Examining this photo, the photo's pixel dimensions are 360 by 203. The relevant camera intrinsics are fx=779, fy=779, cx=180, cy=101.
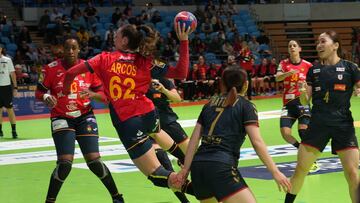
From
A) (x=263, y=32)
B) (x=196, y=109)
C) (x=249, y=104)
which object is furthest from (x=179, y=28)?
(x=263, y=32)

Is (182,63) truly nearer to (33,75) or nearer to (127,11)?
(33,75)

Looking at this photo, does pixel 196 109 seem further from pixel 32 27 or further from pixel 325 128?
pixel 325 128

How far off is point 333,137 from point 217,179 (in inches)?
97.7

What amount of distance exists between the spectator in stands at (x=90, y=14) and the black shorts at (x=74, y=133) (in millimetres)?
21290

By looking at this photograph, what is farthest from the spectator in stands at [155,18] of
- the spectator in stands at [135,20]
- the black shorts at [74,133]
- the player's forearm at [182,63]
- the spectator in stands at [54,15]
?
the player's forearm at [182,63]

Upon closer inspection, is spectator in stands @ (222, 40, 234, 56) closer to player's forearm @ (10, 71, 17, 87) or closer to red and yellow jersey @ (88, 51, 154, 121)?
player's forearm @ (10, 71, 17, 87)

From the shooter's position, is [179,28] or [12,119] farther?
→ [12,119]

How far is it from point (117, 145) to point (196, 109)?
869 centimetres

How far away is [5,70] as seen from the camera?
17594mm

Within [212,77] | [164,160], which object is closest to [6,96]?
[164,160]

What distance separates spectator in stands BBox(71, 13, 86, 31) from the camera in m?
28.8

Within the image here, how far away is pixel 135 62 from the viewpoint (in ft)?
24.6

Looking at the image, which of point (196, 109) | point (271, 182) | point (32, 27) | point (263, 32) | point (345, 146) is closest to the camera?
point (345, 146)

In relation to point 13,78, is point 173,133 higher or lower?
higher
